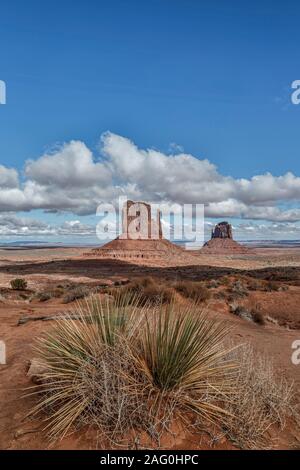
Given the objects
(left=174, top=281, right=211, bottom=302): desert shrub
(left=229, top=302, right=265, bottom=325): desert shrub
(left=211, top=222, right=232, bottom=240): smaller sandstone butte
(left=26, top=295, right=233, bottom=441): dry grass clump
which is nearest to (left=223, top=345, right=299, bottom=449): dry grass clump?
(left=26, top=295, right=233, bottom=441): dry grass clump

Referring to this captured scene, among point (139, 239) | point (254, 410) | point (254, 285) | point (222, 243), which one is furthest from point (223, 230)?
point (254, 410)

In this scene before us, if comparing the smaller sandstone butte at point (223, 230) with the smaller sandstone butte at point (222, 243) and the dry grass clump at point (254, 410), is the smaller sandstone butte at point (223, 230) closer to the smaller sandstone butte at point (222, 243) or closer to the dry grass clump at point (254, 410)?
the smaller sandstone butte at point (222, 243)

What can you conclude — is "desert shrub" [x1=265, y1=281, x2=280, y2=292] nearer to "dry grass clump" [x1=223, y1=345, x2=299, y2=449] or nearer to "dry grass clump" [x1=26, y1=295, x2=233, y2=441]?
"dry grass clump" [x1=223, y1=345, x2=299, y2=449]

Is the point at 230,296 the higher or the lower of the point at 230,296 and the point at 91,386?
the lower

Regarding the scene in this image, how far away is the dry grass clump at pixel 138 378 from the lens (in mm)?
3641

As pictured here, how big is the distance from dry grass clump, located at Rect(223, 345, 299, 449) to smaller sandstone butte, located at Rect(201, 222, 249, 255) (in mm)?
123284

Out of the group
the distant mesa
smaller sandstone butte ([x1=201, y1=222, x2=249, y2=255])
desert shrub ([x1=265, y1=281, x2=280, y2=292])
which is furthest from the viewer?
smaller sandstone butte ([x1=201, y1=222, x2=249, y2=255])

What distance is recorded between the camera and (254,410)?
3955 mm

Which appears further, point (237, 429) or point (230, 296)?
point (230, 296)

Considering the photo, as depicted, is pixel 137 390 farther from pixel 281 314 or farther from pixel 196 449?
pixel 281 314

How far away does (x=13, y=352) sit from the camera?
281 inches

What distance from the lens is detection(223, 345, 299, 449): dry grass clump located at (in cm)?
371

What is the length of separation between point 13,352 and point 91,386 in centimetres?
399

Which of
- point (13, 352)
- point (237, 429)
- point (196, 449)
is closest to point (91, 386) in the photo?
point (196, 449)
